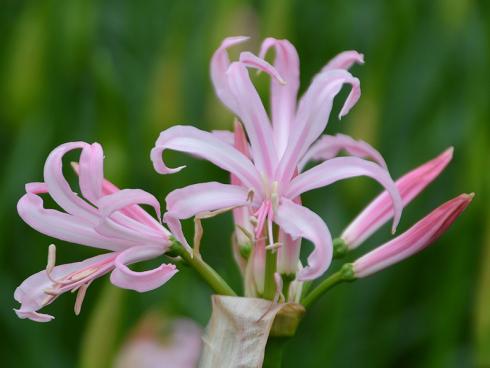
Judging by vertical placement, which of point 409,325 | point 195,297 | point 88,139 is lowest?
point 409,325

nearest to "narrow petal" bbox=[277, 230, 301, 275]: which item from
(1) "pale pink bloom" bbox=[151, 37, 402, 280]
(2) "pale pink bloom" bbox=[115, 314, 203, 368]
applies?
(1) "pale pink bloom" bbox=[151, 37, 402, 280]

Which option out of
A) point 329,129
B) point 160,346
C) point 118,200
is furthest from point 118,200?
point 329,129

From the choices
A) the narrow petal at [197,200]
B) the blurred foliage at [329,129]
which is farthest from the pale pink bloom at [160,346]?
the narrow petal at [197,200]

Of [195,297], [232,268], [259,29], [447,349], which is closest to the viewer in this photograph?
[447,349]

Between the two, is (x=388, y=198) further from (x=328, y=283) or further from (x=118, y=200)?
(x=118, y=200)

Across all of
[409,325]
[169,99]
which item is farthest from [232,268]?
[409,325]

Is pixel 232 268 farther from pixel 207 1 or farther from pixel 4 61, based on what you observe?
pixel 207 1

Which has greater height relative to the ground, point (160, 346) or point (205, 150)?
point (205, 150)
